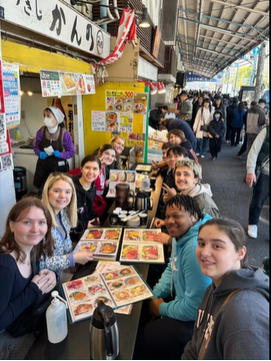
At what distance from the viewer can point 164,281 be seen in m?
1.91

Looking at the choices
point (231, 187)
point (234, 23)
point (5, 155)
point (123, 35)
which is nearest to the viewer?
point (234, 23)

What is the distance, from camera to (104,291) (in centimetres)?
154

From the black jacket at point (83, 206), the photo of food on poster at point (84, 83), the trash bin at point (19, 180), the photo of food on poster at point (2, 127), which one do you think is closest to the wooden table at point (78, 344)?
the black jacket at point (83, 206)

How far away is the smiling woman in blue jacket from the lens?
1.52 m

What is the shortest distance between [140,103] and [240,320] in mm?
4002

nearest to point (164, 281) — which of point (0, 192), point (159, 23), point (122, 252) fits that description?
point (122, 252)

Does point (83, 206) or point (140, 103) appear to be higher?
point (140, 103)

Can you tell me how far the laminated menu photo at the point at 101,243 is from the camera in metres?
1.89

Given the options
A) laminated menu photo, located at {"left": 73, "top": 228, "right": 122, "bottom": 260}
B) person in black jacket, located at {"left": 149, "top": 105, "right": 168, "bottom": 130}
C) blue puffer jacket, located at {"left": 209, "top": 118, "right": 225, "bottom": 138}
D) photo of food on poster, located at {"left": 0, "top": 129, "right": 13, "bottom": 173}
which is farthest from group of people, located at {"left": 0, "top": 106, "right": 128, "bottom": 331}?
person in black jacket, located at {"left": 149, "top": 105, "right": 168, "bottom": 130}

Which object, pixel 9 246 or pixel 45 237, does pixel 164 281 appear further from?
pixel 9 246

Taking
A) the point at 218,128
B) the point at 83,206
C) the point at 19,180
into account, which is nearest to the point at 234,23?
the point at 83,206

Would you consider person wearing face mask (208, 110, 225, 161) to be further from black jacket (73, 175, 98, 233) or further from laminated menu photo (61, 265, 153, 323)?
Answer: laminated menu photo (61, 265, 153, 323)

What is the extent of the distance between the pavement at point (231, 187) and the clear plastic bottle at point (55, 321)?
7.90ft

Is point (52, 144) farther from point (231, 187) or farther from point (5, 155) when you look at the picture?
point (231, 187)
